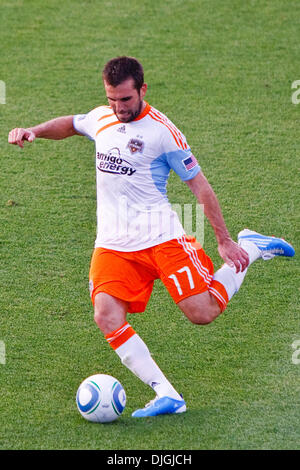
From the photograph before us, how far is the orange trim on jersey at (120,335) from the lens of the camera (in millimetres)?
5371

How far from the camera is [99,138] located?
18.5ft

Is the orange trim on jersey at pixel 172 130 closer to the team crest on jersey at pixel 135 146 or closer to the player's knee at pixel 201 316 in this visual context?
the team crest on jersey at pixel 135 146

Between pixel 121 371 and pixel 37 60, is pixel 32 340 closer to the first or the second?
pixel 121 371

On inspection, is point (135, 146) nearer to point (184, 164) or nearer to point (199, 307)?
point (184, 164)

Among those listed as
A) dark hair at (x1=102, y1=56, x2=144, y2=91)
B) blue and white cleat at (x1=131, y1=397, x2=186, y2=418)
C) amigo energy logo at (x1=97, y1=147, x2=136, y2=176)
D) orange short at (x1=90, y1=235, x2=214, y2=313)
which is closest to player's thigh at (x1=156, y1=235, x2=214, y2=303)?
orange short at (x1=90, y1=235, x2=214, y2=313)

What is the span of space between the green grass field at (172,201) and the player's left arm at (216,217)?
0.77 meters

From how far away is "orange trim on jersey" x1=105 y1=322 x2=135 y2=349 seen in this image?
5.37 m

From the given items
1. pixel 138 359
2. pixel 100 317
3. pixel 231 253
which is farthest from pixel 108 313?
pixel 231 253

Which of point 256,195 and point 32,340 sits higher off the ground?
point 256,195

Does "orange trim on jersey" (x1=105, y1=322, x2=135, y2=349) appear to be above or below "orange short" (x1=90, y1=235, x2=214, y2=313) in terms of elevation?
below

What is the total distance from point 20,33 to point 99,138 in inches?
203

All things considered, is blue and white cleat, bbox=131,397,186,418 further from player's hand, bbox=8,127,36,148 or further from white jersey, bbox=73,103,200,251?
player's hand, bbox=8,127,36,148

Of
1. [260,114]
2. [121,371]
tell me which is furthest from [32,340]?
[260,114]

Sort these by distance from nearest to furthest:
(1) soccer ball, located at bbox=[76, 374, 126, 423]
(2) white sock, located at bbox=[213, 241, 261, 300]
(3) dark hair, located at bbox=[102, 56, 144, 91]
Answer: (1) soccer ball, located at bbox=[76, 374, 126, 423], (3) dark hair, located at bbox=[102, 56, 144, 91], (2) white sock, located at bbox=[213, 241, 261, 300]
